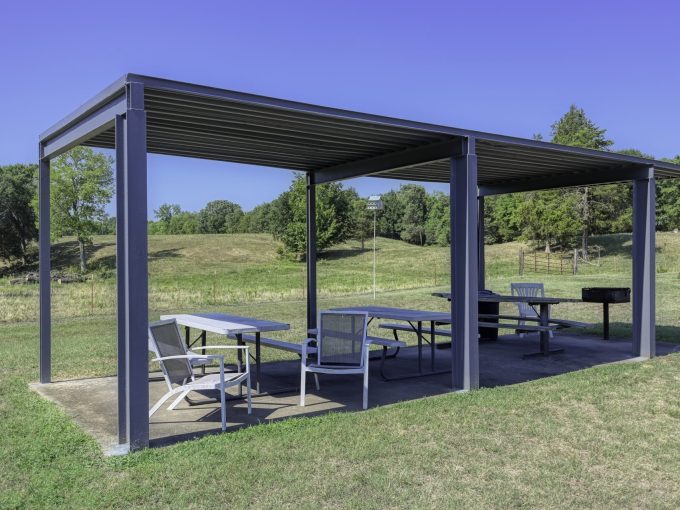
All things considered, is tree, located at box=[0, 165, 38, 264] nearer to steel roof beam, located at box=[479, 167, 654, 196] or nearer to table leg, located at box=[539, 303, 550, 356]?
steel roof beam, located at box=[479, 167, 654, 196]

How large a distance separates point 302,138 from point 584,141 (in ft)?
112

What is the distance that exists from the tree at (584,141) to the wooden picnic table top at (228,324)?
107ft

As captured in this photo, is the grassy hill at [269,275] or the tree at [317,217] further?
the tree at [317,217]

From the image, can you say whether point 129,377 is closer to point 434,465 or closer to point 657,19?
point 434,465

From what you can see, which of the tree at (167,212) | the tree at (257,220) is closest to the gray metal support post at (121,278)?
the tree at (257,220)

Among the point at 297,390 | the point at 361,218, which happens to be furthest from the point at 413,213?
the point at 297,390

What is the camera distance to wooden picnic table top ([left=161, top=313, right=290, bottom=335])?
5703mm

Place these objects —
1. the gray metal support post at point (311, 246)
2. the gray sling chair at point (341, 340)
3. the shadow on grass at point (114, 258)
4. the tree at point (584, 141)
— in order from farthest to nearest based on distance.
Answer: the shadow on grass at point (114, 258) → the tree at point (584, 141) → the gray metal support post at point (311, 246) → the gray sling chair at point (341, 340)

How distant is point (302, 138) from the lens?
668 centimetres

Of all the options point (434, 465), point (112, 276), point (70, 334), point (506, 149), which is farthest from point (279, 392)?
point (112, 276)

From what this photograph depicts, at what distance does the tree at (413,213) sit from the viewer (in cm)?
6319

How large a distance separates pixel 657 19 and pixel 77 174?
Result: 89.0 ft

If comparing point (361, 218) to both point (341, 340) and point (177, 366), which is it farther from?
point (177, 366)

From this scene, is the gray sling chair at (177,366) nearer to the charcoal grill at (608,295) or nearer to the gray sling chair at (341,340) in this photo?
the gray sling chair at (341,340)
